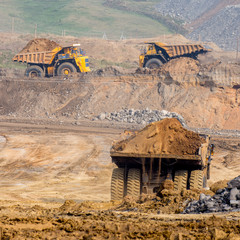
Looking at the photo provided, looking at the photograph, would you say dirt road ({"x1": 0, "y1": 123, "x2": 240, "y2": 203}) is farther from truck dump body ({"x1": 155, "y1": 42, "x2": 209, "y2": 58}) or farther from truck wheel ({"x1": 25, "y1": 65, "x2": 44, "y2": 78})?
truck dump body ({"x1": 155, "y1": 42, "x2": 209, "y2": 58})

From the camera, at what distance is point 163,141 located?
12812 mm

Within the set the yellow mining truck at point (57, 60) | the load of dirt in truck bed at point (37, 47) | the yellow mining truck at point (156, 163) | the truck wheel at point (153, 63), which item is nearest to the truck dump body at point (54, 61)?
the yellow mining truck at point (57, 60)

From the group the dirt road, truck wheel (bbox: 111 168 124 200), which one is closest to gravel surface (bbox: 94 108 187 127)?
the dirt road

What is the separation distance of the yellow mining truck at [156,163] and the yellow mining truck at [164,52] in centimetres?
2837

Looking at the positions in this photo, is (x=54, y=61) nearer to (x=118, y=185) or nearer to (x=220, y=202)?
(x=118, y=185)

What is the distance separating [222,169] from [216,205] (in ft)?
38.7

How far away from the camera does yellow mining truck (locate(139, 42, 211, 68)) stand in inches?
1599

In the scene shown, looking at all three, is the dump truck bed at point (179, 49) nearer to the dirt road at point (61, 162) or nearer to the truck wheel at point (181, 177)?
the dirt road at point (61, 162)

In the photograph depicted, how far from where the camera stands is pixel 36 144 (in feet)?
86.3

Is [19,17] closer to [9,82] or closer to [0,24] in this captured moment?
[0,24]

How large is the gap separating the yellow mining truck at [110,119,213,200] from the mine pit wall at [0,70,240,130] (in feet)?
67.5

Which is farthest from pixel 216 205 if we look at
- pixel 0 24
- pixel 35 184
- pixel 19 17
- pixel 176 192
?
pixel 19 17

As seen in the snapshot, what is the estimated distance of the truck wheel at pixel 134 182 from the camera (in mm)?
12617

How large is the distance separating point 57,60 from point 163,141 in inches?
1128
